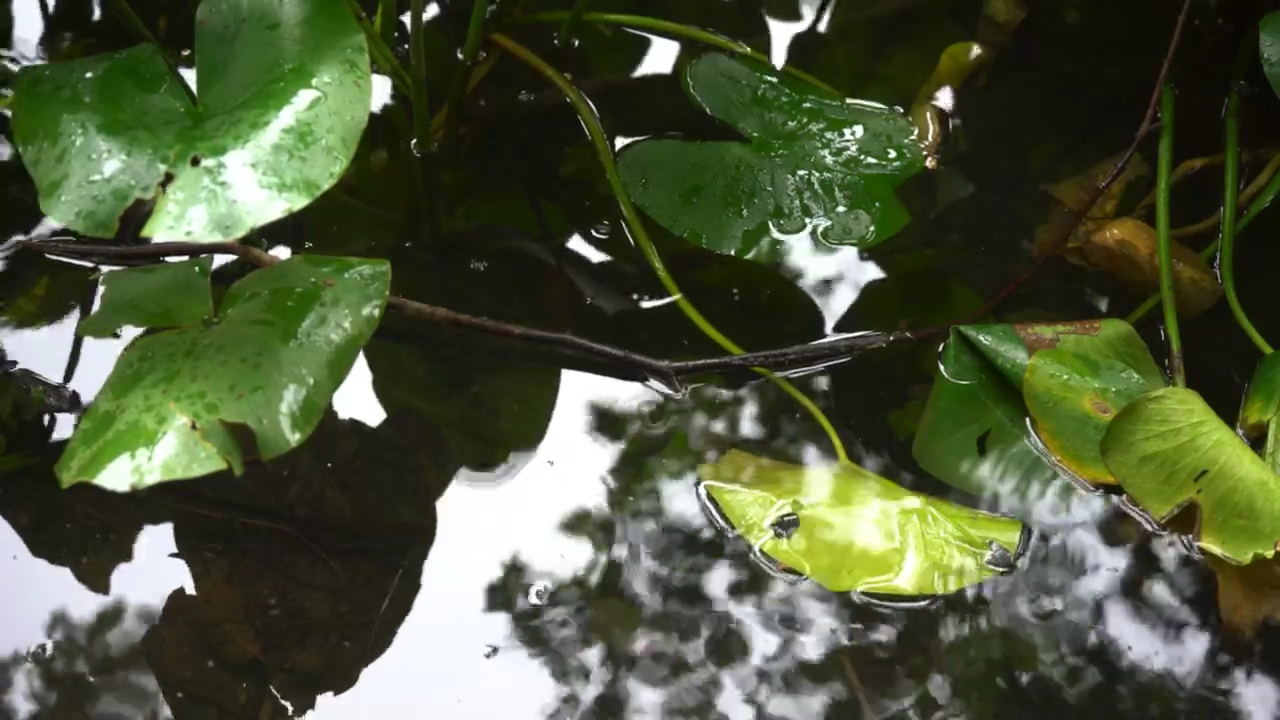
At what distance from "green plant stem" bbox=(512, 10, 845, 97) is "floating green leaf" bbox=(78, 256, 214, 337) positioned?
0.58 m

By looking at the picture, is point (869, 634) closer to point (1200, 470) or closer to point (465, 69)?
point (1200, 470)

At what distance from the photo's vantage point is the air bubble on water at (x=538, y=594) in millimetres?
1037

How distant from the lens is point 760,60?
4.41 feet

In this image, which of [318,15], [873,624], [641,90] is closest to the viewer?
[318,15]

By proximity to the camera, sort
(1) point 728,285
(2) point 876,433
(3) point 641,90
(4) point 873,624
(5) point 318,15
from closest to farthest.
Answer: (5) point 318,15, (4) point 873,624, (2) point 876,433, (1) point 728,285, (3) point 641,90

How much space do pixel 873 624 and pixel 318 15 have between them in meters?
0.82

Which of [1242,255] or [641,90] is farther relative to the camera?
[641,90]

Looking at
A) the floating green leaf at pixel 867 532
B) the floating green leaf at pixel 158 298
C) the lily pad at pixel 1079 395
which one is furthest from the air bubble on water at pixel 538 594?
the lily pad at pixel 1079 395

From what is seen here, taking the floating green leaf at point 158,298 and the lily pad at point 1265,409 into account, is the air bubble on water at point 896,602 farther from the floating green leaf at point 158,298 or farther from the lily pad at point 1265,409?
the floating green leaf at point 158,298

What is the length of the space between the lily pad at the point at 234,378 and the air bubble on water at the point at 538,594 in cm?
30

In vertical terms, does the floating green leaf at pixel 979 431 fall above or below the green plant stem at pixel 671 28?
below

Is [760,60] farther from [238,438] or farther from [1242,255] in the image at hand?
[238,438]

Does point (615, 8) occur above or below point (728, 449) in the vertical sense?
above

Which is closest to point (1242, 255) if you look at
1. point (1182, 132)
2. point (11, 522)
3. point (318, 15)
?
point (1182, 132)
